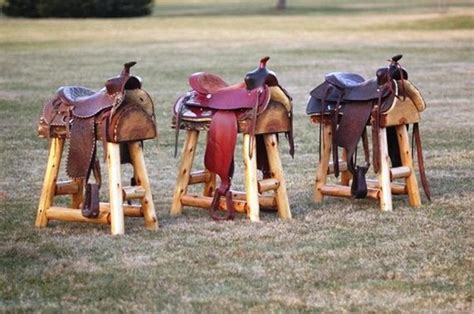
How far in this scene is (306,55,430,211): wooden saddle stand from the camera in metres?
8.91

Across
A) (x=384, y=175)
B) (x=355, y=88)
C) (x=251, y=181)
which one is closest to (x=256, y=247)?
(x=251, y=181)

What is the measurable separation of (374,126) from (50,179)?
246 centimetres

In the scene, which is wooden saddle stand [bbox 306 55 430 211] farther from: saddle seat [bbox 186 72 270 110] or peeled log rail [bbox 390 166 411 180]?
saddle seat [bbox 186 72 270 110]

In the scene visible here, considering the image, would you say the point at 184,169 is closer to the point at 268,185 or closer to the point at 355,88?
the point at 268,185

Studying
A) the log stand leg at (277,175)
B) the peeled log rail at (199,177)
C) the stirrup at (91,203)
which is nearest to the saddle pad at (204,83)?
the log stand leg at (277,175)

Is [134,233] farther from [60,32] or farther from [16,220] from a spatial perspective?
[60,32]

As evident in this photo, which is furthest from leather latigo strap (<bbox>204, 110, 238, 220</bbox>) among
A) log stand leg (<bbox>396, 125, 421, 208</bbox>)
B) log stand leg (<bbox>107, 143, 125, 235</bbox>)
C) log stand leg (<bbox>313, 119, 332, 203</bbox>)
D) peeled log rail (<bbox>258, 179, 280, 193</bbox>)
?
log stand leg (<bbox>396, 125, 421, 208</bbox>)

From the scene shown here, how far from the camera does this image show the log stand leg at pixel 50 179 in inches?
334

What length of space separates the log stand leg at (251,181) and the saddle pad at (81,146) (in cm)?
111

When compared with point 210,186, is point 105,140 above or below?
above

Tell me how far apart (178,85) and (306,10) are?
3781 centimetres

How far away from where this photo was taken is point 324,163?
948 centimetres

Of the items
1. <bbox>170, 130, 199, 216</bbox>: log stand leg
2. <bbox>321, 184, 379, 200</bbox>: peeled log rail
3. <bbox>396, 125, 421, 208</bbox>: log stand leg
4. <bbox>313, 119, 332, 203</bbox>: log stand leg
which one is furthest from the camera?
<bbox>313, 119, 332, 203</bbox>: log stand leg

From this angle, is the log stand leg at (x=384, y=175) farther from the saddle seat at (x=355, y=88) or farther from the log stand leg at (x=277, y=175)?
the log stand leg at (x=277, y=175)
